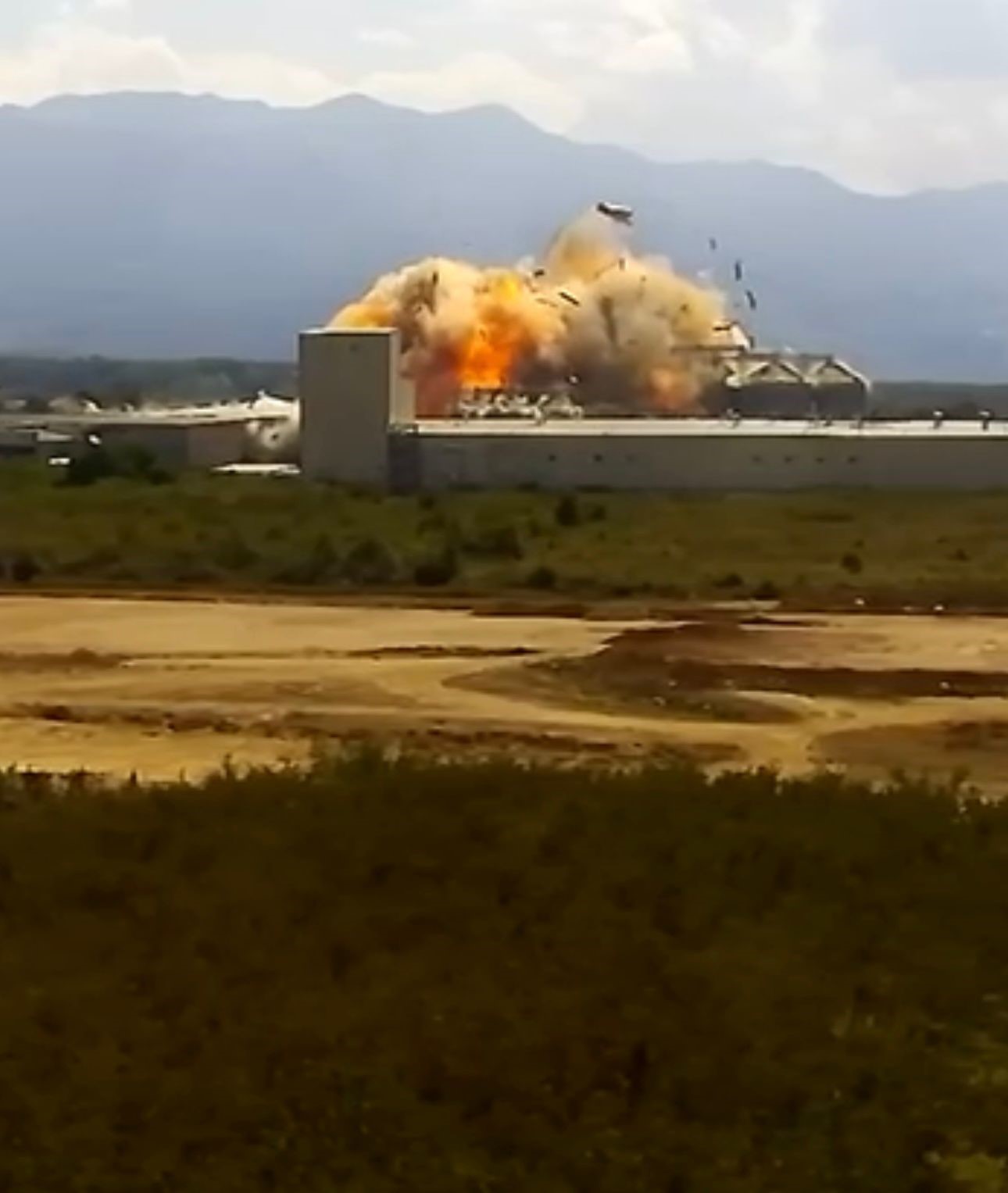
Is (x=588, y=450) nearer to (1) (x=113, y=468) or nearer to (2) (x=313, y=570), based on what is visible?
(1) (x=113, y=468)

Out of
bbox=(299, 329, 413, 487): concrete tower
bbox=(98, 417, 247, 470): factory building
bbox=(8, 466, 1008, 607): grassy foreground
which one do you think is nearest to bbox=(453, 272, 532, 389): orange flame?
bbox=(98, 417, 247, 470): factory building

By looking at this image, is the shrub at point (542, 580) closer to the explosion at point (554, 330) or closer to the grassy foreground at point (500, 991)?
the grassy foreground at point (500, 991)

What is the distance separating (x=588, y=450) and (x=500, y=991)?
58.6 m

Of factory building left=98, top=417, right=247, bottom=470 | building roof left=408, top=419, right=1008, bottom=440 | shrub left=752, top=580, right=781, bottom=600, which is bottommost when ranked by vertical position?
shrub left=752, top=580, right=781, bottom=600

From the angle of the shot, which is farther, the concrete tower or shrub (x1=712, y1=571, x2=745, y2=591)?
the concrete tower

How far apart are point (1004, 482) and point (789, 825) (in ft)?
174

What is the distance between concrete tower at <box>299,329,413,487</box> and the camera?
72938mm

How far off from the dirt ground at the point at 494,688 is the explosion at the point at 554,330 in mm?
56064

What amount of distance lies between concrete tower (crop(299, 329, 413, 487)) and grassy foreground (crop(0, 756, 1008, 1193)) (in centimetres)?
5474

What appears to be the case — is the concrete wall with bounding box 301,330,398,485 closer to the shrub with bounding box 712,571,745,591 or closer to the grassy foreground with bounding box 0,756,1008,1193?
the shrub with bounding box 712,571,745,591

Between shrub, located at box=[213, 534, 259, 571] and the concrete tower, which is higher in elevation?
the concrete tower

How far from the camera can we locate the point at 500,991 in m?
12.9

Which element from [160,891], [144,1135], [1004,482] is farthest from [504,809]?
[1004,482]

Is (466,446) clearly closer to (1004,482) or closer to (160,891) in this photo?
(1004,482)
